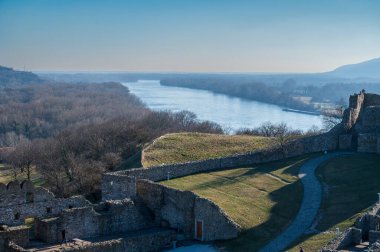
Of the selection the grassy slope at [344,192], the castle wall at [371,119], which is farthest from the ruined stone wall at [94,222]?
the castle wall at [371,119]

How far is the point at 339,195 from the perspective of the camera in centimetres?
3606

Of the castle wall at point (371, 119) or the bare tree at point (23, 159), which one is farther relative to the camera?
the bare tree at point (23, 159)

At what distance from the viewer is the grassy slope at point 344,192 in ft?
97.4

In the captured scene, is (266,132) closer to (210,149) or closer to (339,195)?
(210,149)

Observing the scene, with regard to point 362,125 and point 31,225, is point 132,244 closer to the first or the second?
point 31,225

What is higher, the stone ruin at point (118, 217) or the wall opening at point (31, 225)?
the stone ruin at point (118, 217)

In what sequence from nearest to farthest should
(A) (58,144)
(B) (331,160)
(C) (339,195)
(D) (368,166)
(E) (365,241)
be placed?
(E) (365,241) < (C) (339,195) < (D) (368,166) < (B) (331,160) < (A) (58,144)

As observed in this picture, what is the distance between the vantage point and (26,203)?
34.4m

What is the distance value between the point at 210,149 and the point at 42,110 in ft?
349

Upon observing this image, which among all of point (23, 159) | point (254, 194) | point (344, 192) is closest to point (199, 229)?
point (254, 194)

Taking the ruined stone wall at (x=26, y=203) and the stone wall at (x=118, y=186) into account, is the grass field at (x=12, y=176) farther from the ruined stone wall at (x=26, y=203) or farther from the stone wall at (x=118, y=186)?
the ruined stone wall at (x=26, y=203)

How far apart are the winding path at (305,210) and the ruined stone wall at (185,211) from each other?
2751mm

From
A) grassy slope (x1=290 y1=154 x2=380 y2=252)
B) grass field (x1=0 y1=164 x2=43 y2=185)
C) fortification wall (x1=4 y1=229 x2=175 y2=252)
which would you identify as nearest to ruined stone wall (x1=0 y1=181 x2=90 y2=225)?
fortification wall (x1=4 y1=229 x2=175 y2=252)

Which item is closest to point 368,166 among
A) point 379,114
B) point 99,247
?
point 379,114
